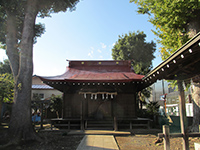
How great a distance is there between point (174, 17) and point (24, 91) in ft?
31.6

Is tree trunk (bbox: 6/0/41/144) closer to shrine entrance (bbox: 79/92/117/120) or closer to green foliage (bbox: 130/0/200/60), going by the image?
shrine entrance (bbox: 79/92/117/120)

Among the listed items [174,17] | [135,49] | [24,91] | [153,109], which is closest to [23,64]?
[24,91]

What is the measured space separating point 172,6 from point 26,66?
8907 millimetres

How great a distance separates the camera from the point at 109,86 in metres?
11.5

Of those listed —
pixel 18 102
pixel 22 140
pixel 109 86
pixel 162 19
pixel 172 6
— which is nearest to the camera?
pixel 22 140

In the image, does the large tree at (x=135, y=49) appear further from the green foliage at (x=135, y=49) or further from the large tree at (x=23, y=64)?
the large tree at (x=23, y=64)

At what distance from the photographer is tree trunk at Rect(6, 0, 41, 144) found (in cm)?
709

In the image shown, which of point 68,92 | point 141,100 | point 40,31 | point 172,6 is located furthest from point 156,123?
point 40,31

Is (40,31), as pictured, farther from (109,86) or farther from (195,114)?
(195,114)

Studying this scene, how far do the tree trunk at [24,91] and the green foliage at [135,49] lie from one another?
2427cm

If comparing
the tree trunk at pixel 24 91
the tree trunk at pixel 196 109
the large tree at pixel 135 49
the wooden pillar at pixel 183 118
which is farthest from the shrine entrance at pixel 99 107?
the large tree at pixel 135 49

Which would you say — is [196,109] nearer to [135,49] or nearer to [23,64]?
[23,64]

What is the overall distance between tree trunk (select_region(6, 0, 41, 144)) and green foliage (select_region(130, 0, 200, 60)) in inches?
306

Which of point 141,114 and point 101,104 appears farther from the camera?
point 141,114
